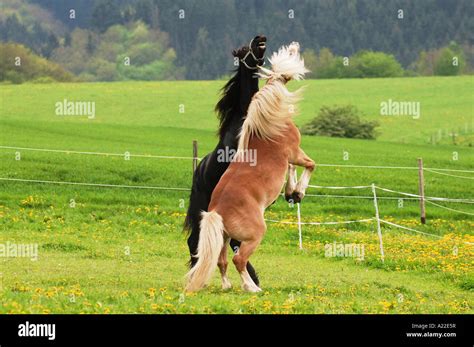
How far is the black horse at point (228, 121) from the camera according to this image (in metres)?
12.5

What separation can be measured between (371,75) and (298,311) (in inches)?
3724

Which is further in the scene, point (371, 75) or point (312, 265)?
point (371, 75)

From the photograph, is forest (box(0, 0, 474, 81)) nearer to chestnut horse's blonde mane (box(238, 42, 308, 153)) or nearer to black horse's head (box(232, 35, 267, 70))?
black horse's head (box(232, 35, 267, 70))

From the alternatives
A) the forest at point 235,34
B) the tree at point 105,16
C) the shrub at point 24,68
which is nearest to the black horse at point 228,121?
the shrub at point 24,68

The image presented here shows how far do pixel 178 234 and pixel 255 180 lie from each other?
34.3 ft

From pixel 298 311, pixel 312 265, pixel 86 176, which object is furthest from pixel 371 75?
pixel 298 311

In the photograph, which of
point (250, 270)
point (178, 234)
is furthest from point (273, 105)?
point (178, 234)

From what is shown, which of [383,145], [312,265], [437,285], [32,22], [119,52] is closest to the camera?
[437,285]

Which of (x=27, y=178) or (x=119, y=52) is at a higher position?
(x=119, y=52)

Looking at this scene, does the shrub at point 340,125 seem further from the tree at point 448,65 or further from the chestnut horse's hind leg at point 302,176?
the tree at point 448,65

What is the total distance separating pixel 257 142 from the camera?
11883 mm

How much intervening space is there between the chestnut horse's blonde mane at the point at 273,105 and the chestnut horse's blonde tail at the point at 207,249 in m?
0.97

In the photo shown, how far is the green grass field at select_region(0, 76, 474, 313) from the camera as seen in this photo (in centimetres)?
1152

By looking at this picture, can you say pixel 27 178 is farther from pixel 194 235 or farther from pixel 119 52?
pixel 119 52
